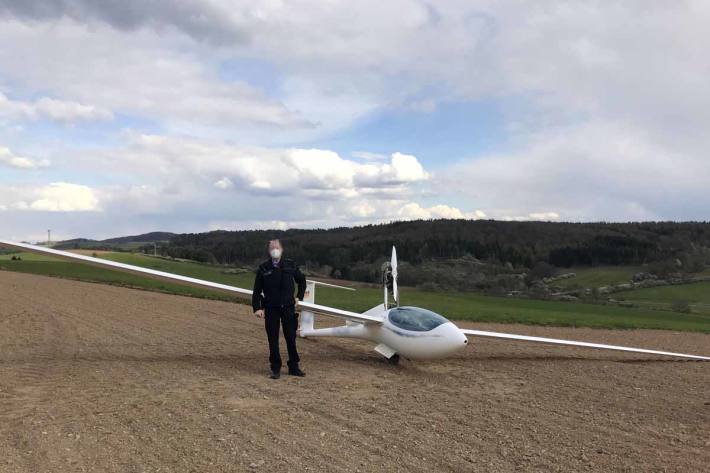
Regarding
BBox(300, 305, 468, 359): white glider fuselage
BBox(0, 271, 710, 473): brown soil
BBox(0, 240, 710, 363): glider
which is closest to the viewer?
BBox(0, 271, 710, 473): brown soil

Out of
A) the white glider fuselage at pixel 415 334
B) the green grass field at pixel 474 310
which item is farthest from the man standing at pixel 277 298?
the green grass field at pixel 474 310

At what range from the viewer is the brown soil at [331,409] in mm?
5488

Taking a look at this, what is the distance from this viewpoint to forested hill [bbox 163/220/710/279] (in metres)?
78.1

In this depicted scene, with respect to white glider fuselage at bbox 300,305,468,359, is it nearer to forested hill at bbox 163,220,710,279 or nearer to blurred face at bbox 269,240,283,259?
blurred face at bbox 269,240,283,259

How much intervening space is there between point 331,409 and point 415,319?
13.2 feet

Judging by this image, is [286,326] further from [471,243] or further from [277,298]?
[471,243]

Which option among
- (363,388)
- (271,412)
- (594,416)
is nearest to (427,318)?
(363,388)

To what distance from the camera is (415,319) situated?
11.0 m

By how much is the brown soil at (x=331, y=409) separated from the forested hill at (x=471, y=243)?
5217 cm

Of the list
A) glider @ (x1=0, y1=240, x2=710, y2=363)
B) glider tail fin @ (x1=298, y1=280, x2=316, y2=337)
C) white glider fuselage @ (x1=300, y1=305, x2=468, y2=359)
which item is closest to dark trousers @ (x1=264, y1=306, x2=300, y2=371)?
glider @ (x1=0, y1=240, x2=710, y2=363)

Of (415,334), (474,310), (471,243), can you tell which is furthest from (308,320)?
(471,243)

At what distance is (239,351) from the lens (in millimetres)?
12328

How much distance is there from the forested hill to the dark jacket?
54080 millimetres

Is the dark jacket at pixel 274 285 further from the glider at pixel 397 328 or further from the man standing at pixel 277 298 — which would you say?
the glider at pixel 397 328
